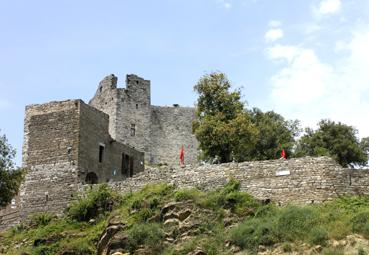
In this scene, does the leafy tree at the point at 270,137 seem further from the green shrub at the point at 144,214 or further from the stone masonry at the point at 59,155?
the green shrub at the point at 144,214

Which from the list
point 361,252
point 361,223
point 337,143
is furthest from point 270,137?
point 361,252

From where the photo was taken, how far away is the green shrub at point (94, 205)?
34031 mm

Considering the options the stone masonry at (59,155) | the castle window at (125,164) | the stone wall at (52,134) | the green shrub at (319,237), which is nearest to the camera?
the green shrub at (319,237)

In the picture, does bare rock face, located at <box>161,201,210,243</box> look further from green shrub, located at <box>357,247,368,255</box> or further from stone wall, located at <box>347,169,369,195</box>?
green shrub, located at <box>357,247,368,255</box>

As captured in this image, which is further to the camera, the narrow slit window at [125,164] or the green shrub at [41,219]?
the narrow slit window at [125,164]

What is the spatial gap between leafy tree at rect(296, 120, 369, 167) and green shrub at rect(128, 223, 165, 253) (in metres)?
16.0

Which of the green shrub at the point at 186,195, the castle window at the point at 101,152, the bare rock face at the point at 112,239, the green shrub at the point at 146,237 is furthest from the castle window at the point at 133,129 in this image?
the green shrub at the point at 146,237

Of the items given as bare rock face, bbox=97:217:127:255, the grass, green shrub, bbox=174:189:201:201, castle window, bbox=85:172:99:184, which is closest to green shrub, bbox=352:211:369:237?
the grass

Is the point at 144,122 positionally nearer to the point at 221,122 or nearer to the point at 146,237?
the point at 221,122

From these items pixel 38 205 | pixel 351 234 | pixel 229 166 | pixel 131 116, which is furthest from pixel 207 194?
pixel 131 116

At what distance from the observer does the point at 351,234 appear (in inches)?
1056

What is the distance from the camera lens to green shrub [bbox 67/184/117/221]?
112 ft

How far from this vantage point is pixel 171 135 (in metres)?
56.8

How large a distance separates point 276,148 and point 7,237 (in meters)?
16.8
